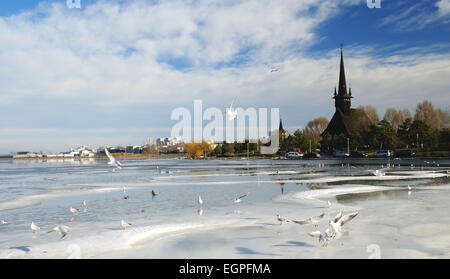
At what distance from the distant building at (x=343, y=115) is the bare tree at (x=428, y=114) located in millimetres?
14385

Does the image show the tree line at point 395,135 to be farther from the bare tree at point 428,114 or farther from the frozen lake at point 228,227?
the frozen lake at point 228,227

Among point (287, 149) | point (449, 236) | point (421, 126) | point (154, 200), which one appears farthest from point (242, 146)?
point (449, 236)

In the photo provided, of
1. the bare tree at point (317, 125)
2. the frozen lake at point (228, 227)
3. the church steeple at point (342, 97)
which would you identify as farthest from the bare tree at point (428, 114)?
the frozen lake at point (228, 227)

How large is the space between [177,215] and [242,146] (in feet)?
408

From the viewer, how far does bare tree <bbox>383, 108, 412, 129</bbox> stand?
407 ft

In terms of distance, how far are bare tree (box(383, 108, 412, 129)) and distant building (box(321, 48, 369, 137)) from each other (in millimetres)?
11493

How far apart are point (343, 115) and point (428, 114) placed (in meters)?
22.5

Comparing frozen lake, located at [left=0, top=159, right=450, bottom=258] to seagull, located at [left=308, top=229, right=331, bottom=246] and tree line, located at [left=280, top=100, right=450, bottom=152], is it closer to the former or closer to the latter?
seagull, located at [left=308, top=229, right=331, bottom=246]

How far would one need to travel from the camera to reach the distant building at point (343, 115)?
366 ft

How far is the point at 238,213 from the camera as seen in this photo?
14852 mm

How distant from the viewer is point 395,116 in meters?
126

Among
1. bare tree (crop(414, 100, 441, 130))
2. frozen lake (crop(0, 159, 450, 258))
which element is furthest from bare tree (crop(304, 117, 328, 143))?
frozen lake (crop(0, 159, 450, 258))
